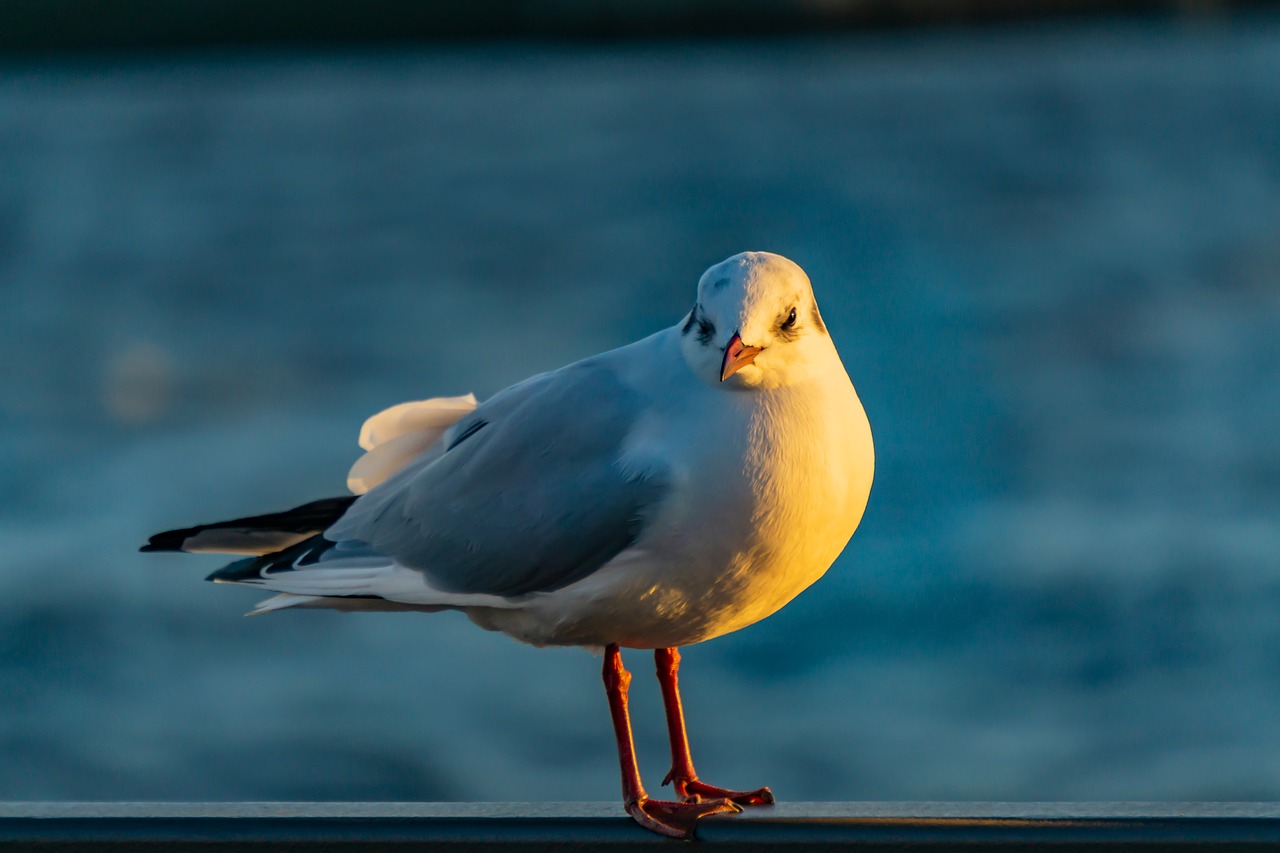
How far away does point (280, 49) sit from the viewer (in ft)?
29.7

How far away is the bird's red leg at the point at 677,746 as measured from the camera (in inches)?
61.0

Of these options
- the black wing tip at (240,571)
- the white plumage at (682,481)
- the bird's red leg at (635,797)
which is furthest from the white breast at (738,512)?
the black wing tip at (240,571)

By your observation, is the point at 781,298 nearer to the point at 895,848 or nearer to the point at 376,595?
the point at 895,848

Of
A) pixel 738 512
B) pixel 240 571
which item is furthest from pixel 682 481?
pixel 240 571

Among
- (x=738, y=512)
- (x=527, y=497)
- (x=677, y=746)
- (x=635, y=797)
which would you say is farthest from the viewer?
(x=677, y=746)

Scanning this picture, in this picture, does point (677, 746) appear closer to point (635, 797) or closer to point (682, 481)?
point (635, 797)

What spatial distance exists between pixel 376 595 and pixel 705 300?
22.7 inches

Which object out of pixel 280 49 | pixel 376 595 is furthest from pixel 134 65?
pixel 376 595

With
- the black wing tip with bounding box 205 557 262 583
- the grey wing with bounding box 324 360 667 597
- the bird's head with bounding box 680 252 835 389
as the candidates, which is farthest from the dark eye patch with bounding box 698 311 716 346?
the black wing tip with bounding box 205 557 262 583

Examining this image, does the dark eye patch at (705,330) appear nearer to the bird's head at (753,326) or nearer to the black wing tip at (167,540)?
the bird's head at (753,326)

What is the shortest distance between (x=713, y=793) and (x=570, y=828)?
411mm

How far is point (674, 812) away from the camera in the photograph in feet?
4.41

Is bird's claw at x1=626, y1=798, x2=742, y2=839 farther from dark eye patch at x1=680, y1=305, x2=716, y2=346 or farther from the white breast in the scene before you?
dark eye patch at x1=680, y1=305, x2=716, y2=346

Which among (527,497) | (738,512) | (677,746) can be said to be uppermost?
(527,497)
